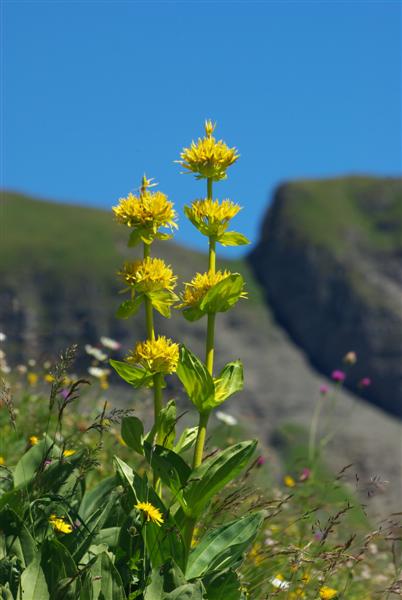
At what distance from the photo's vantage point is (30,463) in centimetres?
441

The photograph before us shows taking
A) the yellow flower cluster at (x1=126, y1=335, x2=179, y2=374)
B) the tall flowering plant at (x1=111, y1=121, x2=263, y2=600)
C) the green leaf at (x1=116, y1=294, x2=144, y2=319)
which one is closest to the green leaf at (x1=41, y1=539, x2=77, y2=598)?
the tall flowering plant at (x1=111, y1=121, x2=263, y2=600)

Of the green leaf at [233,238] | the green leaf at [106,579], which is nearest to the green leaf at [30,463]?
the green leaf at [106,579]

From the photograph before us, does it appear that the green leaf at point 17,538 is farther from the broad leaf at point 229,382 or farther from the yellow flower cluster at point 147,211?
the yellow flower cluster at point 147,211

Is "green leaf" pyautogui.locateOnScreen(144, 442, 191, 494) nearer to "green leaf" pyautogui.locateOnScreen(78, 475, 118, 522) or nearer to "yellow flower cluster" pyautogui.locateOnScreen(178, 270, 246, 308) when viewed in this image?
"green leaf" pyautogui.locateOnScreen(78, 475, 118, 522)

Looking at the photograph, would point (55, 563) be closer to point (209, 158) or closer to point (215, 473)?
point (215, 473)

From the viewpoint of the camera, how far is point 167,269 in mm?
4684

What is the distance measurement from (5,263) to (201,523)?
567 feet

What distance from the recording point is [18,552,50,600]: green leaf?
3959 mm

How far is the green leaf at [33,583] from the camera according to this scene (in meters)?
3.96

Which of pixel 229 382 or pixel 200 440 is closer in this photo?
pixel 200 440

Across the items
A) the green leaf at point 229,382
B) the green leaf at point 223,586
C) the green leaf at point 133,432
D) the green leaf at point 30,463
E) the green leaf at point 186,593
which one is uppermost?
the green leaf at point 229,382

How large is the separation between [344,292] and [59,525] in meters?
180

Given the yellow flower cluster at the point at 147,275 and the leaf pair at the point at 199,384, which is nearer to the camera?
the leaf pair at the point at 199,384

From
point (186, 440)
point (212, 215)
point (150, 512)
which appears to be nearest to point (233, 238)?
point (212, 215)
